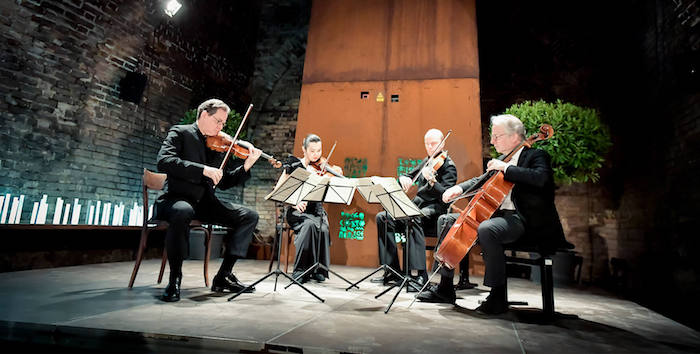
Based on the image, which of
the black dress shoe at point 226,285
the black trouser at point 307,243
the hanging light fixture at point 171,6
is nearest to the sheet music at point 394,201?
the black trouser at point 307,243

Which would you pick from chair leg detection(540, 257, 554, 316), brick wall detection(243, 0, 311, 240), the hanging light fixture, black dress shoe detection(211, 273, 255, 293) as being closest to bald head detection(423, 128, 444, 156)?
chair leg detection(540, 257, 554, 316)

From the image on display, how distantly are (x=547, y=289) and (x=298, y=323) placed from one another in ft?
4.87

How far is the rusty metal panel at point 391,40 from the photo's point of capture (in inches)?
195

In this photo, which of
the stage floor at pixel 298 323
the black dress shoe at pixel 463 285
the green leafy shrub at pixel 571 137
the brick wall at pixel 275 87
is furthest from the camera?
the brick wall at pixel 275 87

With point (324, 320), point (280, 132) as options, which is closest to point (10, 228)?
point (324, 320)

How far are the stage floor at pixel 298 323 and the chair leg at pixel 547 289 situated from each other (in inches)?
2.9

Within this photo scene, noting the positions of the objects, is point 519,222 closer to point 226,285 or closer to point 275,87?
point 226,285

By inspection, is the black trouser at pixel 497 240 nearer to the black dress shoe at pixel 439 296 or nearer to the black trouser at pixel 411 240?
the black dress shoe at pixel 439 296

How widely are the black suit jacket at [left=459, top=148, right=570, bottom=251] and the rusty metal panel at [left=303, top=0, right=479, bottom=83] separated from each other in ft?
9.31

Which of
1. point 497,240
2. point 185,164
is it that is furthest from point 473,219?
point 185,164

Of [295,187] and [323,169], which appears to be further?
[323,169]

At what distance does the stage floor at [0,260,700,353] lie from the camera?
1.51 metres

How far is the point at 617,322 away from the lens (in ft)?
7.34

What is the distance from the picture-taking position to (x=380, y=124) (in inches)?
194
